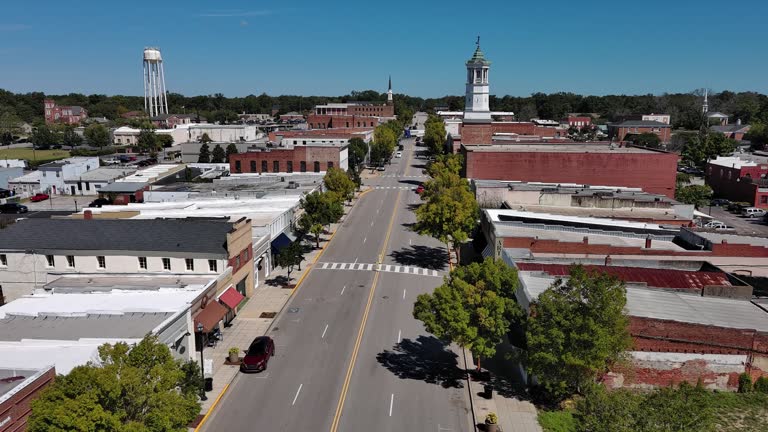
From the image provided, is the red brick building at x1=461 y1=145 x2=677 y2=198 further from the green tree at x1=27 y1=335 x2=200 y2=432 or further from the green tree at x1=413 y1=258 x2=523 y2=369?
the green tree at x1=27 y1=335 x2=200 y2=432

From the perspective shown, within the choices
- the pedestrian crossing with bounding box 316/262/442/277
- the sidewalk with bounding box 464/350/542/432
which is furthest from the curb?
the pedestrian crossing with bounding box 316/262/442/277

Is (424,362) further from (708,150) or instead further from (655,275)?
(708,150)

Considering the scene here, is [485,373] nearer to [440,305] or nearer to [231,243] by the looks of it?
[440,305]

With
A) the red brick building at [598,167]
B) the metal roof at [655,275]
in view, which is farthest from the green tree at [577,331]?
the red brick building at [598,167]

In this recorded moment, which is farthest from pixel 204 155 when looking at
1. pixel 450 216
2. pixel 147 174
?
pixel 450 216

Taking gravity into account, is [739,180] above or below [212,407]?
above

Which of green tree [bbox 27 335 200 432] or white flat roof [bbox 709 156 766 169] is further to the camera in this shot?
white flat roof [bbox 709 156 766 169]
